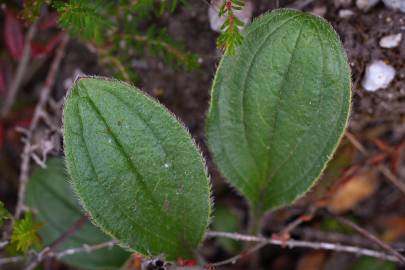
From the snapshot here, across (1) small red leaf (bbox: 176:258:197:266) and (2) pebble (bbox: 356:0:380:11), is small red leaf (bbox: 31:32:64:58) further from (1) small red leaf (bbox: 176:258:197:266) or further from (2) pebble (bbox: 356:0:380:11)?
(2) pebble (bbox: 356:0:380:11)

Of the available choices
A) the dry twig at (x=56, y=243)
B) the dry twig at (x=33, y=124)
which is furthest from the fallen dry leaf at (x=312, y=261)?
the dry twig at (x=33, y=124)

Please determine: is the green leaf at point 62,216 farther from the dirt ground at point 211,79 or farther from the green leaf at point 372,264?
the green leaf at point 372,264

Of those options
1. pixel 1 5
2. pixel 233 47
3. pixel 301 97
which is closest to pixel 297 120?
pixel 301 97

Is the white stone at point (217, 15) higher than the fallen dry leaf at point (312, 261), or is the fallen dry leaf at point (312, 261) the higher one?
the white stone at point (217, 15)

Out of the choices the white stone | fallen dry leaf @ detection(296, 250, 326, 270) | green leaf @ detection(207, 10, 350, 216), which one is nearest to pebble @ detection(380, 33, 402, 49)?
green leaf @ detection(207, 10, 350, 216)

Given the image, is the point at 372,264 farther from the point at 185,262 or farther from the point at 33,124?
the point at 33,124

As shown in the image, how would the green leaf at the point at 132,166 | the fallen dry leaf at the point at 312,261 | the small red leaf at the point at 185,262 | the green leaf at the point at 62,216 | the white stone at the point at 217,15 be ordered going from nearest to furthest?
1. the green leaf at the point at 132,166
2. the small red leaf at the point at 185,262
3. the white stone at the point at 217,15
4. the green leaf at the point at 62,216
5. the fallen dry leaf at the point at 312,261

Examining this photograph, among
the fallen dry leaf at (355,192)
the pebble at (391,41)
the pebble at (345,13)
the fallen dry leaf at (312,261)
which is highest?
the pebble at (345,13)

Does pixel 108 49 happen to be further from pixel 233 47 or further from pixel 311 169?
pixel 311 169
